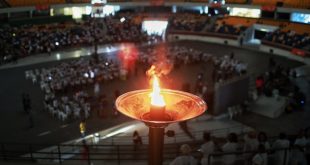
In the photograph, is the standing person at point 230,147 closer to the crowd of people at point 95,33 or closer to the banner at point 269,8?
the crowd of people at point 95,33

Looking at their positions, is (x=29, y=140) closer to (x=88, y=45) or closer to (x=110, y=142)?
(x=110, y=142)

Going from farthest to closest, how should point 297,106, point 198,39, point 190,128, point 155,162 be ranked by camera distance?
point 198,39, point 297,106, point 190,128, point 155,162

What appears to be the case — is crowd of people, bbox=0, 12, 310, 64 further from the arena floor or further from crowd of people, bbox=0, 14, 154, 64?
the arena floor

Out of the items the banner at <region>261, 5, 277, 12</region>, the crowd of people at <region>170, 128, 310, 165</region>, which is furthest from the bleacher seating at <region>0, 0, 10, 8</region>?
the crowd of people at <region>170, 128, 310, 165</region>

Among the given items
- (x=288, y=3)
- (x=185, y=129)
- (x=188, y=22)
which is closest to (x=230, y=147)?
(x=185, y=129)

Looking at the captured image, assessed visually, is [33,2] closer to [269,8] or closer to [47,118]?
[269,8]

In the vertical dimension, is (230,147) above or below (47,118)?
above

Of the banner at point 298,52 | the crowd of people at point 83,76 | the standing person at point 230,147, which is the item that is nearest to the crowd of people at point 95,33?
the banner at point 298,52

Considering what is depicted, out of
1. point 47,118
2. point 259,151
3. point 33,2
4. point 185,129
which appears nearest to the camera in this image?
point 259,151

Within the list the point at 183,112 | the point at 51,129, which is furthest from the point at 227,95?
the point at 183,112

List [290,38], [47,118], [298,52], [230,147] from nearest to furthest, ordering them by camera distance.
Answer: [230,147] → [47,118] → [298,52] → [290,38]

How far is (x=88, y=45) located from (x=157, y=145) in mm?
35356

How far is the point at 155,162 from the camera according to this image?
3.71m

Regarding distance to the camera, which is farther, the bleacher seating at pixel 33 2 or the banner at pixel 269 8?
the bleacher seating at pixel 33 2
